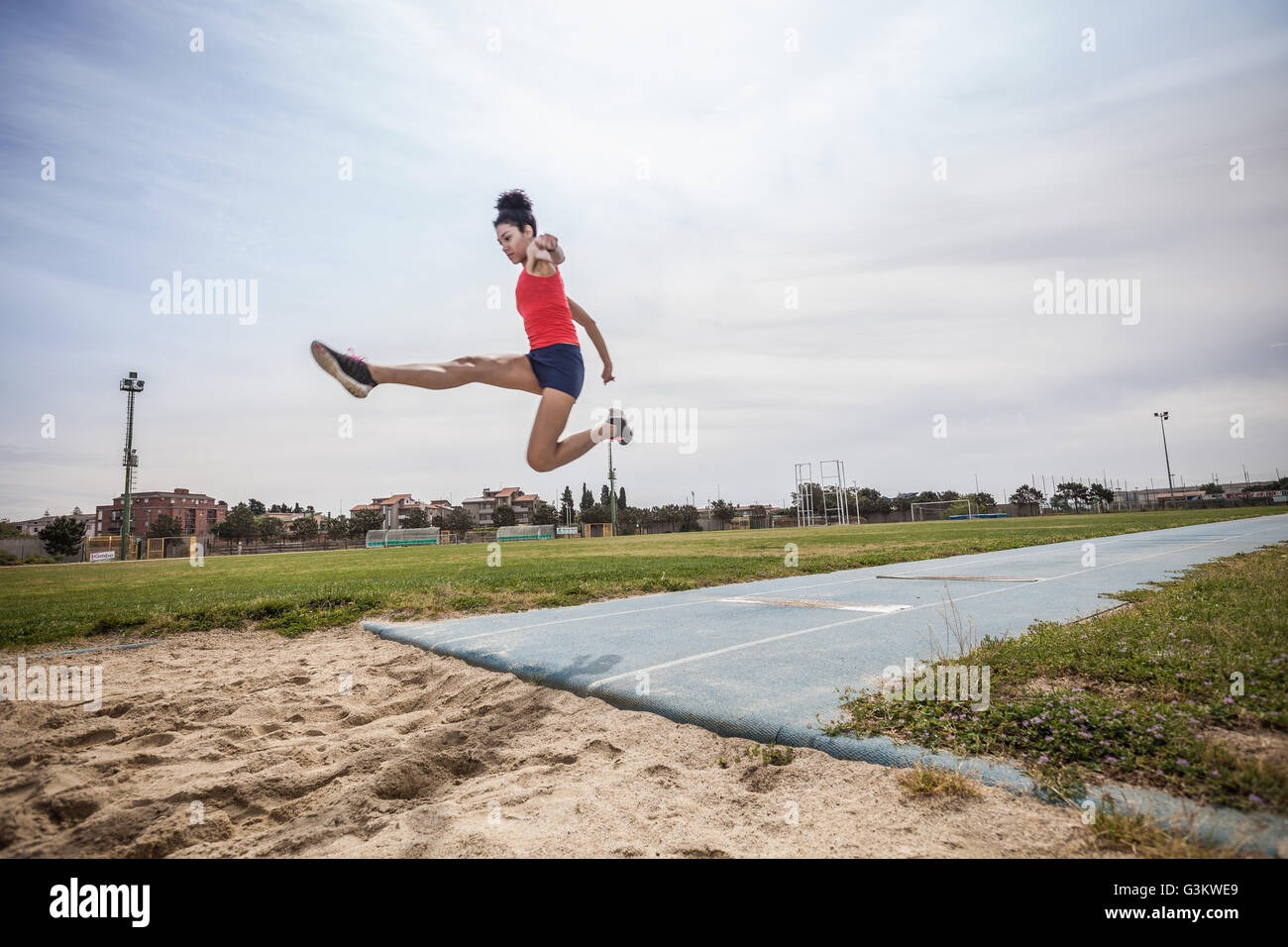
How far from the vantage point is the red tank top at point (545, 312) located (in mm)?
4695

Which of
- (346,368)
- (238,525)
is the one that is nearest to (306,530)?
(238,525)

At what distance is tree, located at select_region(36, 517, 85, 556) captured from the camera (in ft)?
175

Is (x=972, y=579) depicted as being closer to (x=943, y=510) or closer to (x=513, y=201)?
(x=513, y=201)

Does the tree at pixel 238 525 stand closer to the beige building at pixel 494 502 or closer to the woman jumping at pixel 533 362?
the beige building at pixel 494 502

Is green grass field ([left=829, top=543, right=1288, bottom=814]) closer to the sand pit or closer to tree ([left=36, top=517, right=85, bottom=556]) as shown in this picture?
the sand pit

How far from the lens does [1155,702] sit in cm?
248

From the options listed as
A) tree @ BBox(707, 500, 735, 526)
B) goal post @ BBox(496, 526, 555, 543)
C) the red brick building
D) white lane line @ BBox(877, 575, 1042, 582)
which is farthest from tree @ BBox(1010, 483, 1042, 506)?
the red brick building

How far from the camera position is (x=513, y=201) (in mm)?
4625

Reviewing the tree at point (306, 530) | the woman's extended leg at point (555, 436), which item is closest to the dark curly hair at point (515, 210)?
the woman's extended leg at point (555, 436)

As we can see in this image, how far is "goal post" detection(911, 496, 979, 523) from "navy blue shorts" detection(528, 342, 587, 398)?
226 ft

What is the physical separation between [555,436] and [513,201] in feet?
5.83
